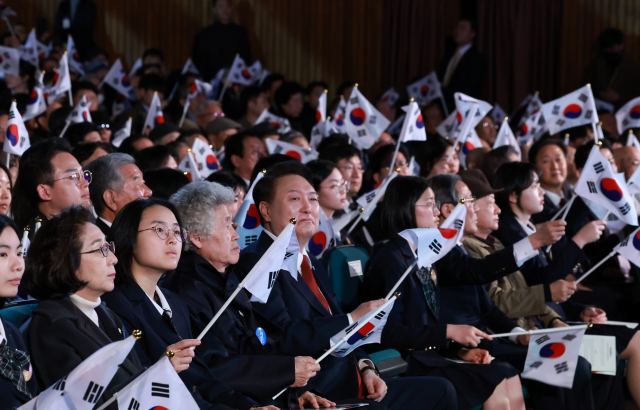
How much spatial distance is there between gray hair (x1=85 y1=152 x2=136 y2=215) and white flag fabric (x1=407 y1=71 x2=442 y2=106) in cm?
593

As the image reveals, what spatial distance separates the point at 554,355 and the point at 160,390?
1907 mm

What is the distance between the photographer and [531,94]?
957 centimetres

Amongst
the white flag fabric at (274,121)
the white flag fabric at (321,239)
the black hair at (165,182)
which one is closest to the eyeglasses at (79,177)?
the black hair at (165,182)

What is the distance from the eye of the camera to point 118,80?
26.9ft

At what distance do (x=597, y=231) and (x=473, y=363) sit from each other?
Answer: 103 centimetres

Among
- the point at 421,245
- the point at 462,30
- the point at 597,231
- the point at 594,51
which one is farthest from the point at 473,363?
the point at 594,51

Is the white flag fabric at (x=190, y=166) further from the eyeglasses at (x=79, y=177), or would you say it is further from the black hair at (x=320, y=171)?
the eyeglasses at (x=79, y=177)

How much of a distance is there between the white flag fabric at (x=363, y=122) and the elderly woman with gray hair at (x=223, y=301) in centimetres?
318

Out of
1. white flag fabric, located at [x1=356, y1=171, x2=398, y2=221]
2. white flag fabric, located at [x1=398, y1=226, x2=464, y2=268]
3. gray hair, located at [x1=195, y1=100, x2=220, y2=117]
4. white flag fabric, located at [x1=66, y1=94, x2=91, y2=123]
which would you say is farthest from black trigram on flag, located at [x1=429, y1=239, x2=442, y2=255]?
gray hair, located at [x1=195, y1=100, x2=220, y2=117]

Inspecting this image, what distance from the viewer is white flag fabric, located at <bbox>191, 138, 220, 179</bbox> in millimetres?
5145

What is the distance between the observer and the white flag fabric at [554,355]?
3.28m

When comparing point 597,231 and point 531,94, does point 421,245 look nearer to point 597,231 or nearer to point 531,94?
point 597,231

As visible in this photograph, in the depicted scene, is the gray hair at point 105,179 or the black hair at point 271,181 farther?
the gray hair at point 105,179

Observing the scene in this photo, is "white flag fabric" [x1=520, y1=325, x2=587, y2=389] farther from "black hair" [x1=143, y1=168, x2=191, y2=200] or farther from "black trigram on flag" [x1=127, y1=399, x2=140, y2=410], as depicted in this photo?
"black trigram on flag" [x1=127, y1=399, x2=140, y2=410]
